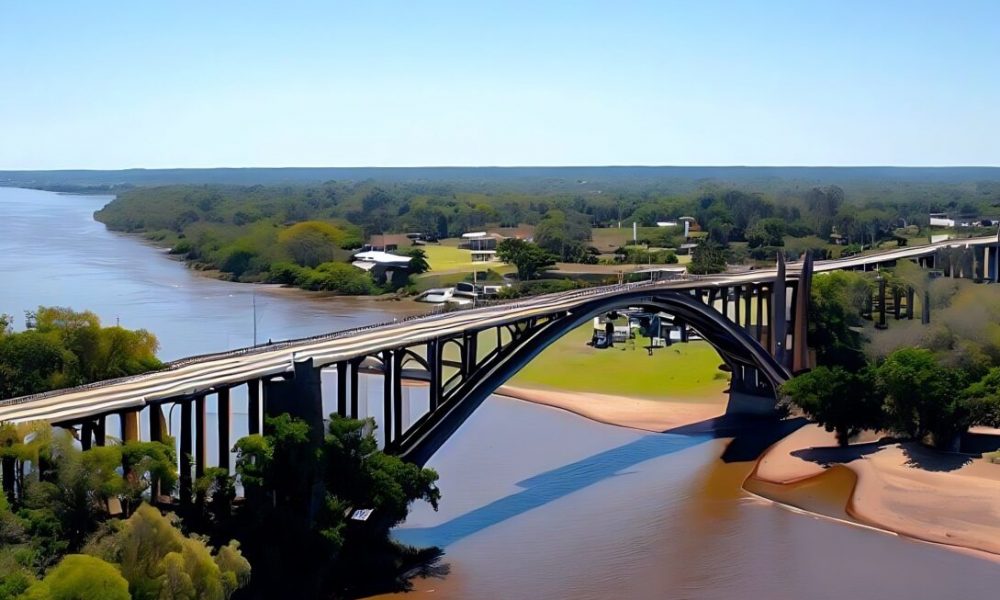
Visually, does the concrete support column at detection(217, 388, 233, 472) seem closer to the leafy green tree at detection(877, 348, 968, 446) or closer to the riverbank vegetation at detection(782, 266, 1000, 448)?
the riverbank vegetation at detection(782, 266, 1000, 448)

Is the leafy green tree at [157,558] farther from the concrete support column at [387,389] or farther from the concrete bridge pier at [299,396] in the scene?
the concrete support column at [387,389]

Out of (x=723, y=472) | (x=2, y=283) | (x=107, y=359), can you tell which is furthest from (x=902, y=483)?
(x=2, y=283)

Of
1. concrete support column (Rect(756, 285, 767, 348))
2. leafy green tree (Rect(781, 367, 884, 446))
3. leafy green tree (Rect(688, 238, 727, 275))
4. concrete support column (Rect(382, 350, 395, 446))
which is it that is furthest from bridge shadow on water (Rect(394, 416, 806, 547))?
leafy green tree (Rect(688, 238, 727, 275))

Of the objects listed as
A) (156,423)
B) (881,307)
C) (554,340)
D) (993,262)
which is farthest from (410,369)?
(993,262)

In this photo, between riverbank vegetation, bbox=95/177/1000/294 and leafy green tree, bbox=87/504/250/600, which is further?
riverbank vegetation, bbox=95/177/1000/294

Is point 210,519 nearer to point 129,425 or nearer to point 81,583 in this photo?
point 129,425

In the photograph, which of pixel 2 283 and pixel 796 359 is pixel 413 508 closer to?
pixel 796 359
